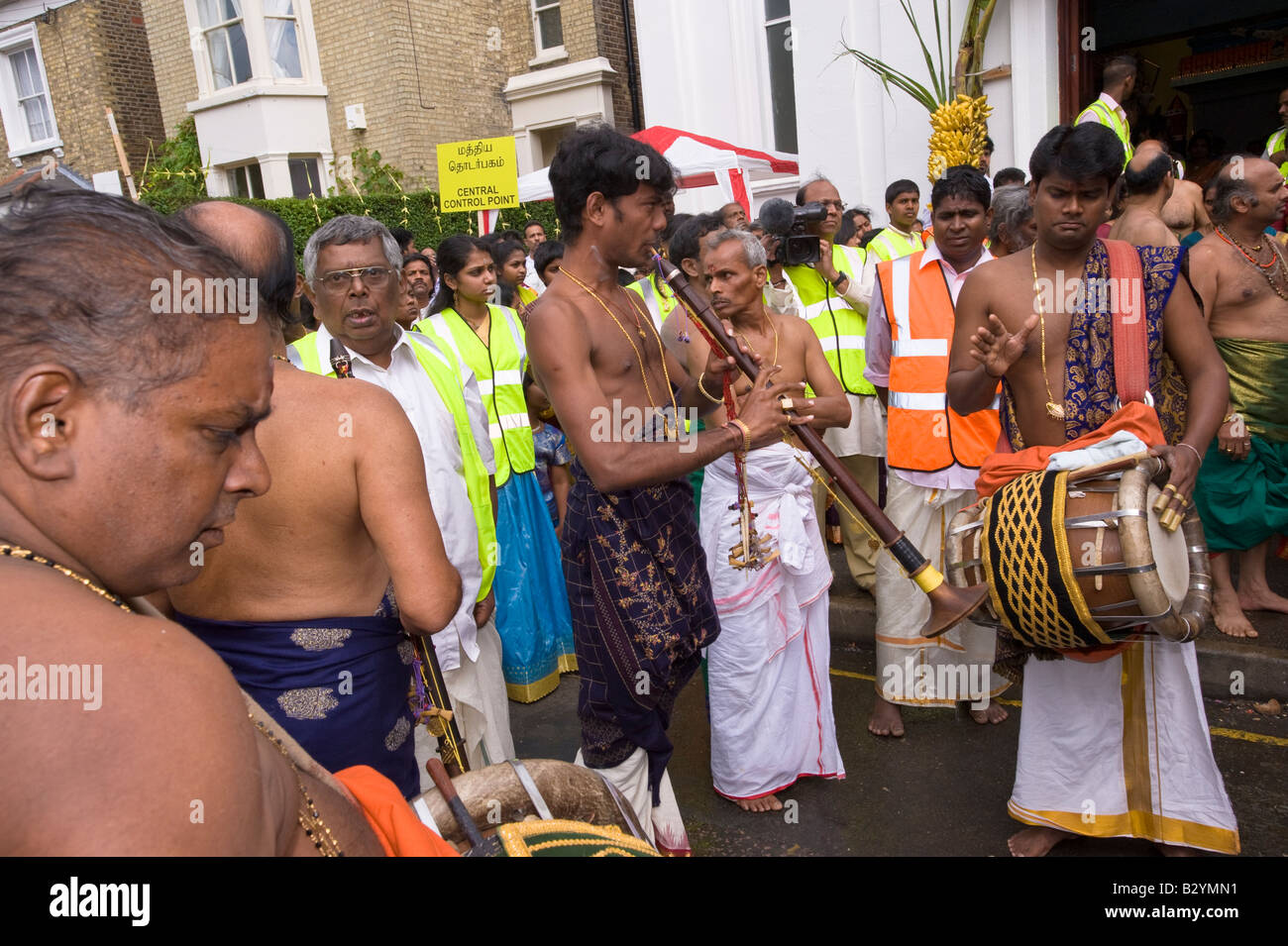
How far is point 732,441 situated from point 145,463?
1982 mm

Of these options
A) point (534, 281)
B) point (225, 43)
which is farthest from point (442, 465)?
point (225, 43)

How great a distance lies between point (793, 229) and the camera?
5.58 meters

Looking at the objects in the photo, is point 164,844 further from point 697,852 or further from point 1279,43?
point 1279,43

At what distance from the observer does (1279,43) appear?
35.9 feet

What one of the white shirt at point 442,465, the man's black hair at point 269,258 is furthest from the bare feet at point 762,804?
the man's black hair at point 269,258

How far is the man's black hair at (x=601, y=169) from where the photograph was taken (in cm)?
288

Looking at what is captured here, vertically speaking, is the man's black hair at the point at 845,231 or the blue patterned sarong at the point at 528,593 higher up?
the man's black hair at the point at 845,231

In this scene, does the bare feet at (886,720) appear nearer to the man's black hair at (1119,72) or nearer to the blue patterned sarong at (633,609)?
the blue patterned sarong at (633,609)

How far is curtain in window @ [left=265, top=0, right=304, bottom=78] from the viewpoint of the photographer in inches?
634

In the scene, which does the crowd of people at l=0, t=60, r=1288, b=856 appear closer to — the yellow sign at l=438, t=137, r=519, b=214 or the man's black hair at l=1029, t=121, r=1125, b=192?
the man's black hair at l=1029, t=121, r=1125, b=192

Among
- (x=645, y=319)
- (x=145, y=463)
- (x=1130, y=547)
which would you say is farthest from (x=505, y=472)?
(x=145, y=463)

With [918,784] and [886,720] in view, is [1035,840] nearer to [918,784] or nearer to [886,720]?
[918,784]

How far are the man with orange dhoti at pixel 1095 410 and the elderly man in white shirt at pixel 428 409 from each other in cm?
191

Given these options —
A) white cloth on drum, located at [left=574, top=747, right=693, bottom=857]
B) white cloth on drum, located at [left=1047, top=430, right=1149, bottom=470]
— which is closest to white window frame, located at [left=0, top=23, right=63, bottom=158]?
white cloth on drum, located at [left=574, top=747, right=693, bottom=857]
